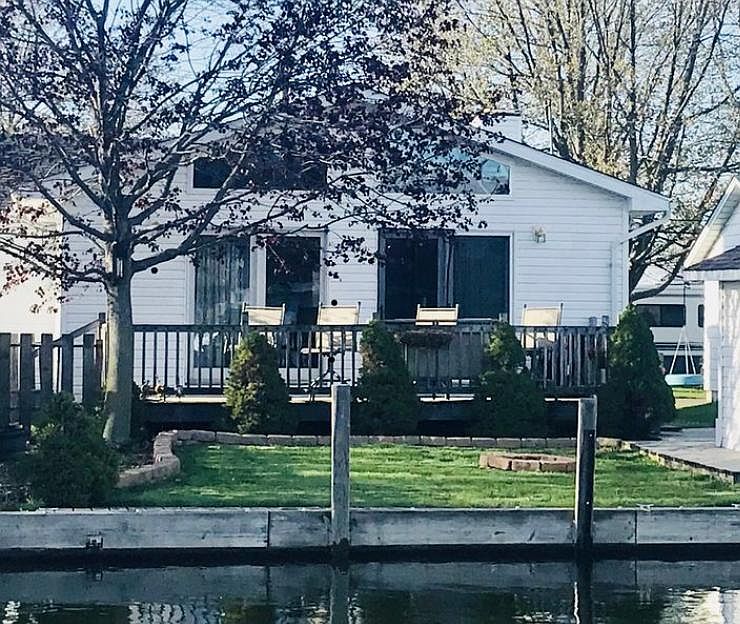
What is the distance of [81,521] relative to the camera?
9.83 meters

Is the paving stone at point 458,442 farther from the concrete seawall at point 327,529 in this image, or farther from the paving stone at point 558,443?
the concrete seawall at point 327,529

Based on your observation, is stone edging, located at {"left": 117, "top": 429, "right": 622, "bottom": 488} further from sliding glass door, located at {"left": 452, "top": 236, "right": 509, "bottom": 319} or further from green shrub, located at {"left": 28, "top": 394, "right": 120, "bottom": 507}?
sliding glass door, located at {"left": 452, "top": 236, "right": 509, "bottom": 319}

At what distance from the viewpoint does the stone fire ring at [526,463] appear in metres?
13.2

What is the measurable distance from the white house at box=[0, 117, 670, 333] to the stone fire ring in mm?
5291

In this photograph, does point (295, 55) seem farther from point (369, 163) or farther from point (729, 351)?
point (729, 351)

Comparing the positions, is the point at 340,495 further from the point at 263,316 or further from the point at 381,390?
the point at 263,316

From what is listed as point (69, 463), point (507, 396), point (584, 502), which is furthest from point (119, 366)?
point (584, 502)

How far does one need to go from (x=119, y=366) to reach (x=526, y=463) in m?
4.50

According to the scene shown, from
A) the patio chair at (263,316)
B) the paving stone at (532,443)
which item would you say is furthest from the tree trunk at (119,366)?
the paving stone at (532,443)

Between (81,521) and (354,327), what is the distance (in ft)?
21.9

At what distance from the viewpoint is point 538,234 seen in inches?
743

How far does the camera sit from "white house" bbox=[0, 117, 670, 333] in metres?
18.5

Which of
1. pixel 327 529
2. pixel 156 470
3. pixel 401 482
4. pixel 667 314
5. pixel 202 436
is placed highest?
pixel 667 314

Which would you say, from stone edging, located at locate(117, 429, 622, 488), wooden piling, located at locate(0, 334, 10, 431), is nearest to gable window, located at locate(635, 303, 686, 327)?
stone edging, located at locate(117, 429, 622, 488)
